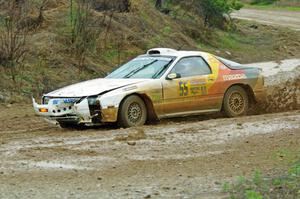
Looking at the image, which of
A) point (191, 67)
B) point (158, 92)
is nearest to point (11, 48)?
point (191, 67)

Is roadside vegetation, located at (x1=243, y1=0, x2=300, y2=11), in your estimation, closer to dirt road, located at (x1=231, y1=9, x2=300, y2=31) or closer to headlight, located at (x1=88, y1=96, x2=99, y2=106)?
dirt road, located at (x1=231, y1=9, x2=300, y2=31)

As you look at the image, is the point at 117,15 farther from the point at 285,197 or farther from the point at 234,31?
the point at 285,197

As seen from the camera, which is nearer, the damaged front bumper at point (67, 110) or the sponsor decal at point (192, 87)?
the damaged front bumper at point (67, 110)

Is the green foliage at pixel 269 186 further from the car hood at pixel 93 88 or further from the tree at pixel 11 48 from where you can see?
the tree at pixel 11 48

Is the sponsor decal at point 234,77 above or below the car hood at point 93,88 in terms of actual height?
below

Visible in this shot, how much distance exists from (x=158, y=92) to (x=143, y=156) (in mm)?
3475

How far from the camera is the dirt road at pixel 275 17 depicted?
4256 cm

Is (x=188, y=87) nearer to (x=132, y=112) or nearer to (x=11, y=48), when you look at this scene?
(x=132, y=112)

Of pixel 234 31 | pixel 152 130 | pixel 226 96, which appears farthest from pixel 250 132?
pixel 234 31

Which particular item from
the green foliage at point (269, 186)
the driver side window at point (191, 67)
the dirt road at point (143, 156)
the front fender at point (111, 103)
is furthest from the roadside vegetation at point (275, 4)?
the green foliage at point (269, 186)

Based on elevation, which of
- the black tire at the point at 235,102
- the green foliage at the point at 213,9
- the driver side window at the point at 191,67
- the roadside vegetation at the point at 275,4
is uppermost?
the green foliage at the point at 213,9

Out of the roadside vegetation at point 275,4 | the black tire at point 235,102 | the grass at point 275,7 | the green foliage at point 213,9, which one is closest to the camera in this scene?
the black tire at point 235,102

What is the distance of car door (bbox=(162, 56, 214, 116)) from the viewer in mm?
14539

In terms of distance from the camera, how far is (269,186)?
28.5 ft
